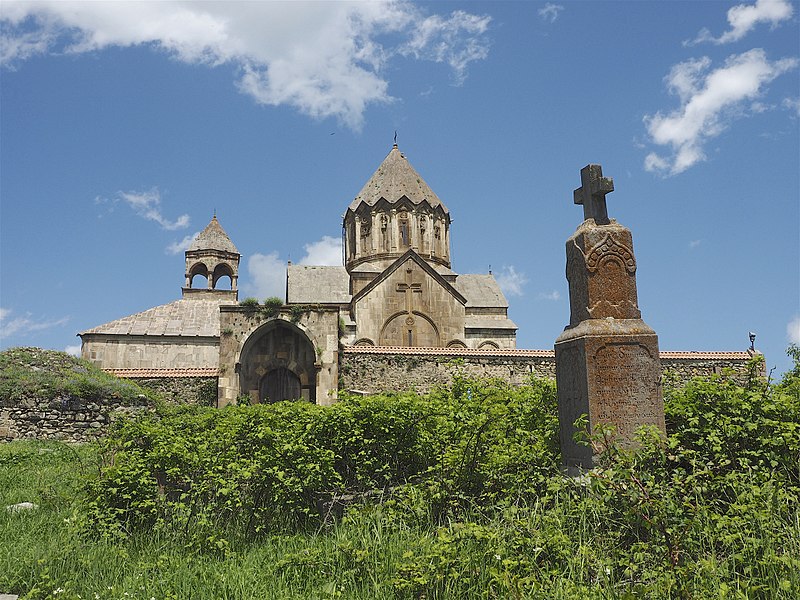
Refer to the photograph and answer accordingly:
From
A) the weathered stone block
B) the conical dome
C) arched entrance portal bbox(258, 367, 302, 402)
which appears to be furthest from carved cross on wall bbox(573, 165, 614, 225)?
the conical dome

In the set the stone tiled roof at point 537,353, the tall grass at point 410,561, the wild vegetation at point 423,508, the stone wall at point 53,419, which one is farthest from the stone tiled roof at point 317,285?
the tall grass at point 410,561

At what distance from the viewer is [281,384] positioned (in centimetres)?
1421

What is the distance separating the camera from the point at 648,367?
157 inches

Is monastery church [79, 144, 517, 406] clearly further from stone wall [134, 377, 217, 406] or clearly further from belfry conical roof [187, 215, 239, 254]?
belfry conical roof [187, 215, 239, 254]

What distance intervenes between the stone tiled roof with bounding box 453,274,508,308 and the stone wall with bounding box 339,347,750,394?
8169 mm

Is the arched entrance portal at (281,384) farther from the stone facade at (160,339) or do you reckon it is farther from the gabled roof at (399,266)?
the stone facade at (160,339)

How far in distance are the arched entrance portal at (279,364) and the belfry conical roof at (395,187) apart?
9.24 m

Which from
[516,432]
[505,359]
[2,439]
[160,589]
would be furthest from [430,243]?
[160,589]

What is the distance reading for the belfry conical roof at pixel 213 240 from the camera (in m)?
28.0

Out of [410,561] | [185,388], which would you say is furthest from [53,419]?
[410,561]

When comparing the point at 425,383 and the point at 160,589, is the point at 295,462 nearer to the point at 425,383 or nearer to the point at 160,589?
the point at 160,589

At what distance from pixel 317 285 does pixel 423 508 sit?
19.3m

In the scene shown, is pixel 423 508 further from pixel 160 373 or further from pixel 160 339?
pixel 160 339

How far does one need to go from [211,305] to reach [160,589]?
69.7 feet
